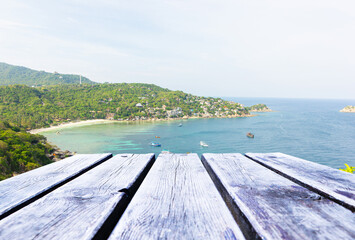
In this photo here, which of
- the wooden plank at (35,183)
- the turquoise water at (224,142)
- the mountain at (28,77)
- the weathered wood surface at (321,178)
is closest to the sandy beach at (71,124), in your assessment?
the turquoise water at (224,142)

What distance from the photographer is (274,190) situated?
834mm

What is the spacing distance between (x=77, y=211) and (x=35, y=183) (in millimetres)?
485

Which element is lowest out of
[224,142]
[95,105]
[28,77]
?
[224,142]

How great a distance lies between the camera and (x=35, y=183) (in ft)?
3.20

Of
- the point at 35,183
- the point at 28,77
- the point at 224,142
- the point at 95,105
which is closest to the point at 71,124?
the point at 95,105

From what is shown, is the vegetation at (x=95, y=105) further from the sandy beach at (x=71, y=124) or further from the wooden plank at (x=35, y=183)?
the wooden plank at (x=35, y=183)

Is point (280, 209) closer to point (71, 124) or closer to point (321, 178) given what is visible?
point (321, 178)

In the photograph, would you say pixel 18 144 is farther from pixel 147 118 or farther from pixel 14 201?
pixel 147 118

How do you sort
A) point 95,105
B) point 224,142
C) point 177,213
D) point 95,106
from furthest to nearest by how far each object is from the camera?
point 95,105
point 95,106
point 224,142
point 177,213

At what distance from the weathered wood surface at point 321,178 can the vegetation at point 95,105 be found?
81.8 m

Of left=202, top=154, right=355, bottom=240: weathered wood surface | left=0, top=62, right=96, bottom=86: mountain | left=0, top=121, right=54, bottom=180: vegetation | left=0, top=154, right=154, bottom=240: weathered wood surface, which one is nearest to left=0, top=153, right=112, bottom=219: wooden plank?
left=0, top=154, right=154, bottom=240: weathered wood surface

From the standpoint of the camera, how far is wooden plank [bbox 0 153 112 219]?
75 centimetres

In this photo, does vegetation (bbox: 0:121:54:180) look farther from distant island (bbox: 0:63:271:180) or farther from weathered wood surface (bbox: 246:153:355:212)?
distant island (bbox: 0:63:271:180)

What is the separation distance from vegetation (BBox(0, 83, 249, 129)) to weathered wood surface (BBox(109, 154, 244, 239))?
268 feet
